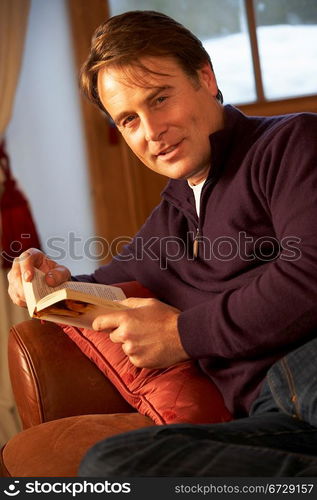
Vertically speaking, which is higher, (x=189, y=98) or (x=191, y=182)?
(x=189, y=98)

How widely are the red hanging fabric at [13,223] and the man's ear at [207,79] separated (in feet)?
4.74

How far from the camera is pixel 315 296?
4.26 ft

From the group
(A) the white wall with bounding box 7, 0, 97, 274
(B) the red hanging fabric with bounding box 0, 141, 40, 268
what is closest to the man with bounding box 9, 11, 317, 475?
(B) the red hanging fabric with bounding box 0, 141, 40, 268

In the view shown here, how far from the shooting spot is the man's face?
4.99 feet

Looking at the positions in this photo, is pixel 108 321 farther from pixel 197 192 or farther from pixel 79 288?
pixel 197 192

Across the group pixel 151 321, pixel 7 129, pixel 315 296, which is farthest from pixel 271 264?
pixel 7 129

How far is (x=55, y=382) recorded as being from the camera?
1.64 meters

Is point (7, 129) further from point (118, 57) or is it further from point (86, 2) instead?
point (118, 57)

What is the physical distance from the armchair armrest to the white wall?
4.63 ft

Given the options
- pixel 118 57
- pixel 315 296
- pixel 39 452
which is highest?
pixel 118 57

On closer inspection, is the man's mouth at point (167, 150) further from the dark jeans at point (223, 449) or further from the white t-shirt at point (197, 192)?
the dark jeans at point (223, 449)

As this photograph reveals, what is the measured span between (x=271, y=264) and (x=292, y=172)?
0.57ft

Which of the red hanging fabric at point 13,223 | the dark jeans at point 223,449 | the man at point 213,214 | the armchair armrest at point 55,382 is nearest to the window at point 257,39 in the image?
the red hanging fabric at point 13,223

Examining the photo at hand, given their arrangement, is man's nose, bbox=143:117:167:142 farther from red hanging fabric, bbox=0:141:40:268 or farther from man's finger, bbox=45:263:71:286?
red hanging fabric, bbox=0:141:40:268
